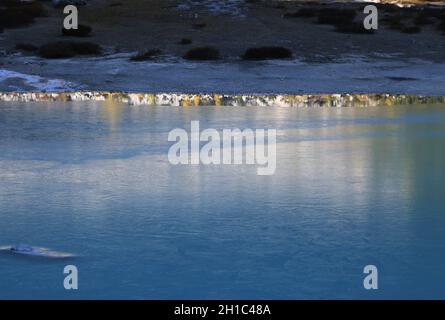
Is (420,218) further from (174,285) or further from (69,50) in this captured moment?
(69,50)

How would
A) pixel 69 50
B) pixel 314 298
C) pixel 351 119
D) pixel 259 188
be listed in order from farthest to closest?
pixel 69 50, pixel 351 119, pixel 259 188, pixel 314 298

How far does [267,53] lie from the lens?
21703 mm

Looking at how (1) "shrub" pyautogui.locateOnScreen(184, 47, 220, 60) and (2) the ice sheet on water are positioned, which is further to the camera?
(1) "shrub" pyautogui.locateOnScreen(184, 47, 220, 60)

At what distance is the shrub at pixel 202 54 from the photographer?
70.3 feet

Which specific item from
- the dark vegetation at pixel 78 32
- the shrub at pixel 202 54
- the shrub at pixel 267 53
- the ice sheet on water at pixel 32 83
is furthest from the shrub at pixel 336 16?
the ice sheet on water at pixel 32 83

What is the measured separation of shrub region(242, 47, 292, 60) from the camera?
21578 mm

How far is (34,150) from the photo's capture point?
9.98m

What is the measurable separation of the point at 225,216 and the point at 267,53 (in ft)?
50.0

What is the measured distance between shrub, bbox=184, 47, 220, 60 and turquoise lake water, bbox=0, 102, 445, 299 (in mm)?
10005

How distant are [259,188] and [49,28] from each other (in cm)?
2026

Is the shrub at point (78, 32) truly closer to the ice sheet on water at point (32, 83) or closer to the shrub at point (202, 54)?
the shrub at point (202, 54)

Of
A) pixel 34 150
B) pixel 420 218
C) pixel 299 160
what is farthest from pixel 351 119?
pixel 420 218

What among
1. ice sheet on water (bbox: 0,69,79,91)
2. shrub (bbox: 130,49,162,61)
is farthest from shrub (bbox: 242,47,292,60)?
ice sheet on water (bbox: 0,69,79,91)

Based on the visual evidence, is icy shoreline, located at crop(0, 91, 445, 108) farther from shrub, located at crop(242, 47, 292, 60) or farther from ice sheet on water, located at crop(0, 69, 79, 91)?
shrub, located at crop(242, 47, 292, 60)
